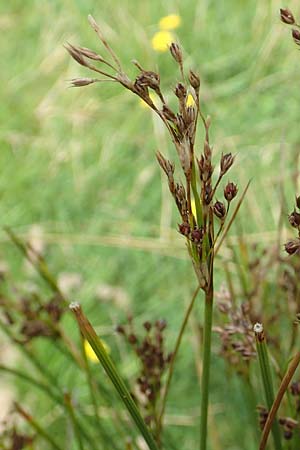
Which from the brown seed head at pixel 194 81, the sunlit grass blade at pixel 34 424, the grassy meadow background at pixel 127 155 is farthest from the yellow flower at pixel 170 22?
the brown seed head at pixel 194 81

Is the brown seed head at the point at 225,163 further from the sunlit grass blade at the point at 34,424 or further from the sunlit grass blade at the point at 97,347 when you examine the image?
the sunlit grass blade at the point at 34,424

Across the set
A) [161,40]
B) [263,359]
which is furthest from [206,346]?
[161,40]

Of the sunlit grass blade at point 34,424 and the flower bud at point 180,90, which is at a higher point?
the flower bud at point 180,90

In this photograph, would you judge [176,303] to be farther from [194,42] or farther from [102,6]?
[102,6]

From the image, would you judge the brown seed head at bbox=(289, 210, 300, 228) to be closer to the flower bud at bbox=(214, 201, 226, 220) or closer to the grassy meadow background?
the flower bud at bbox=(214, 201, 226, 220)

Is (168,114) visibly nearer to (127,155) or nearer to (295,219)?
(295,219)

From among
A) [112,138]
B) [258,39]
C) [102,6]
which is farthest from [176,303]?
[102,6]

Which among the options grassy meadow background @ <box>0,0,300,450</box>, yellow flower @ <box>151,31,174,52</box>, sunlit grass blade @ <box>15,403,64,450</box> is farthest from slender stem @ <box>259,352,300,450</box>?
yellow flower @ <box>151,31,174,52</box>
